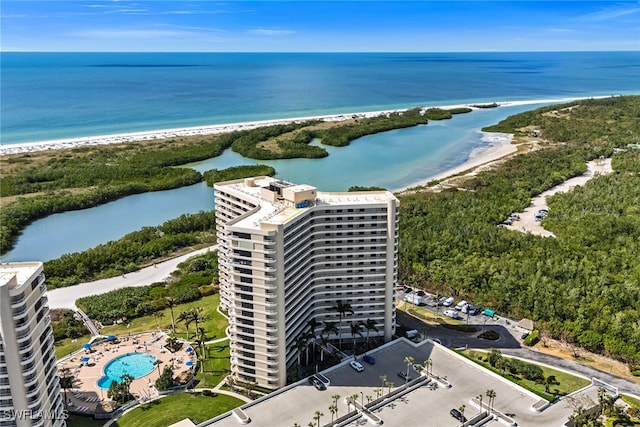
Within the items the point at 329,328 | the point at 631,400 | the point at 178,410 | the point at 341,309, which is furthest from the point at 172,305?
the point at 631,400

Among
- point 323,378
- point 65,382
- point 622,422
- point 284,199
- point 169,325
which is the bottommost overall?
point 622,422

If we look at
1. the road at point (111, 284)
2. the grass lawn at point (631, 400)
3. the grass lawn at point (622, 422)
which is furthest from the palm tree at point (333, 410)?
the road at point (111, 284)

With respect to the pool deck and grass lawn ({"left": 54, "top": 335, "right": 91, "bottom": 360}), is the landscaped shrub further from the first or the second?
grass lawn ({"left": 54, "top": 335, "right": 91, "bottom": 360})

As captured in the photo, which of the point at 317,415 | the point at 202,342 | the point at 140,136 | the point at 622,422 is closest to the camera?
the point at 317,415

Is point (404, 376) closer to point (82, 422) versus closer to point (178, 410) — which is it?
point (178, 410)

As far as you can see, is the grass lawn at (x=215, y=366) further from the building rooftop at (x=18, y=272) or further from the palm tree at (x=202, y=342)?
the building rooftop at (x=18, y=272)

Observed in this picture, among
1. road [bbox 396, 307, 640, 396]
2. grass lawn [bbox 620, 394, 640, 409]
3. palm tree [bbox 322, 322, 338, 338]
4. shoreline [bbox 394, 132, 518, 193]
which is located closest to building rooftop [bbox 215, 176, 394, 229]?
palm tree [bbox 322, 322, 338, 338]

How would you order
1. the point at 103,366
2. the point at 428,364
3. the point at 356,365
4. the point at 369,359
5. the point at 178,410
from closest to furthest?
1. the point at 178,410
2. the point at 428,364
3. the point at 356,365
4. the point at 369,359
5. the point at 103,366
